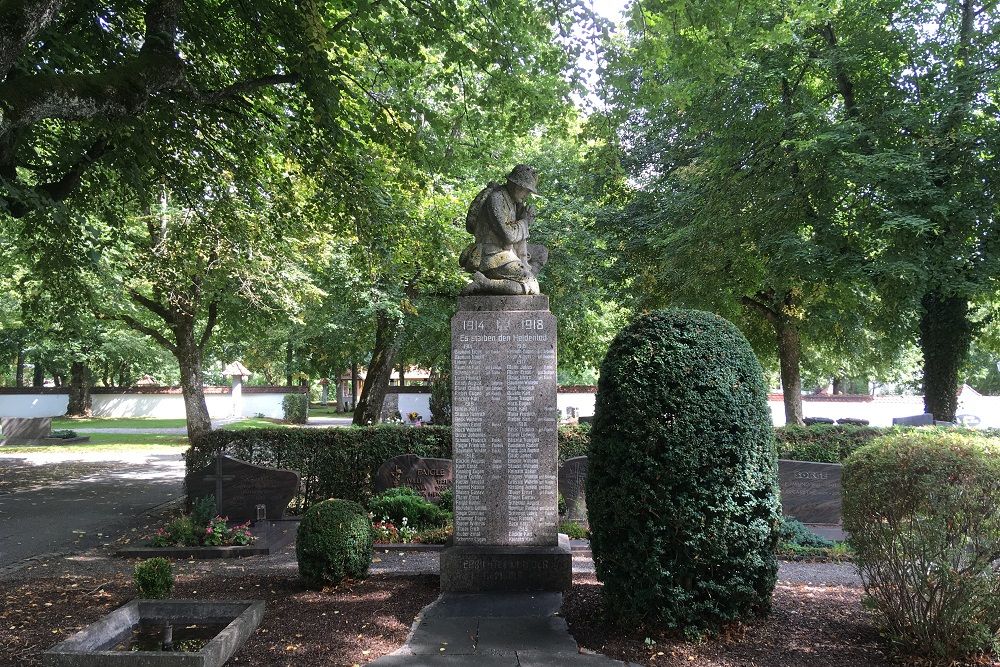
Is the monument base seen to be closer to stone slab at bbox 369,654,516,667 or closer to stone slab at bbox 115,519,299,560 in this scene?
stone slab at bbox 369,654,516,667

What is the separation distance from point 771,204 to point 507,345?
1107 centimetres

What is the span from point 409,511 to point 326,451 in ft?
8.63

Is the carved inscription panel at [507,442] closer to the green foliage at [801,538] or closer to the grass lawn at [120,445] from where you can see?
the green foliage at [801,538]

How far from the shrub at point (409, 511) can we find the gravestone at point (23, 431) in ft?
79.7

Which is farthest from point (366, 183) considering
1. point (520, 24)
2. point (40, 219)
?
point (40, 219)

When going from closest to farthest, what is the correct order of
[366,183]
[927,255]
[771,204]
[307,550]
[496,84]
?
1. [307,550]
2. [496,84]
3. [366,183]
4. [927,255]
5. [771,204]

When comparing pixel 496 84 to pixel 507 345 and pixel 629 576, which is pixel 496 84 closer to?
pixel 507 345

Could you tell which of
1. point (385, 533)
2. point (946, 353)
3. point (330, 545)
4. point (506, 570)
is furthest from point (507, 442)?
point (946, 353)

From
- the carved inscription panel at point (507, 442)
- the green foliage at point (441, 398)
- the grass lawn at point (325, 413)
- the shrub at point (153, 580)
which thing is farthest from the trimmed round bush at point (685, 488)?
the grass lawn at point (325, 413)

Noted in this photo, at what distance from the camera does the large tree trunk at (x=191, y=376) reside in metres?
18.6

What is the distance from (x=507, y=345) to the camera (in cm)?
710

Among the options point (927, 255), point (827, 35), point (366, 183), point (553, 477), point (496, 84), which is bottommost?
point (553, 477)

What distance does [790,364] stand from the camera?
802 inches

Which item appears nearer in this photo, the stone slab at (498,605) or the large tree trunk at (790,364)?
the stone slab at (498,605)
